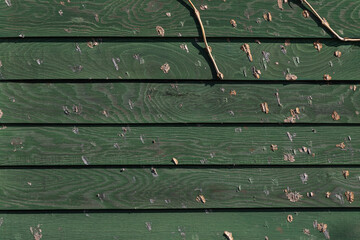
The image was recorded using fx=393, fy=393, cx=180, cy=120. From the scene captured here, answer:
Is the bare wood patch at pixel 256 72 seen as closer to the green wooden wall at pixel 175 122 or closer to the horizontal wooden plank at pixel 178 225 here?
the green wooden wall at pixel 175 122

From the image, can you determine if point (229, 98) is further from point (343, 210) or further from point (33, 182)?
point (33, 182)

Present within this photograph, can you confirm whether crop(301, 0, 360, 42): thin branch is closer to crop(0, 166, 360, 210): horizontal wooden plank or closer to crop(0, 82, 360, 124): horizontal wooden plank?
crop(0, 82, 360, 124): horizontal wooden plank

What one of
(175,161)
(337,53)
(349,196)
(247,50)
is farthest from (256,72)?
(349,196)

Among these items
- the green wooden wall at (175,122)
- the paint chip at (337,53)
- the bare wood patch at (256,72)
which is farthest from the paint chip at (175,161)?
the paint chip at (337,53)

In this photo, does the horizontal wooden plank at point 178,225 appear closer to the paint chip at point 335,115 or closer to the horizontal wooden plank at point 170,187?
the horizontal wooden plank at point 170,187

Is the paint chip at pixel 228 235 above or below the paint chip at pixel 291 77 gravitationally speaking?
below

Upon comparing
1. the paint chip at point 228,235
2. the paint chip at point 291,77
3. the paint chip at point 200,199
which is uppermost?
the paint chip at point 291,77

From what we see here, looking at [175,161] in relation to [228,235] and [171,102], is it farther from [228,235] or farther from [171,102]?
[228,235]

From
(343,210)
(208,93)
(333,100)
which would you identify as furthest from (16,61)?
(343,210)
